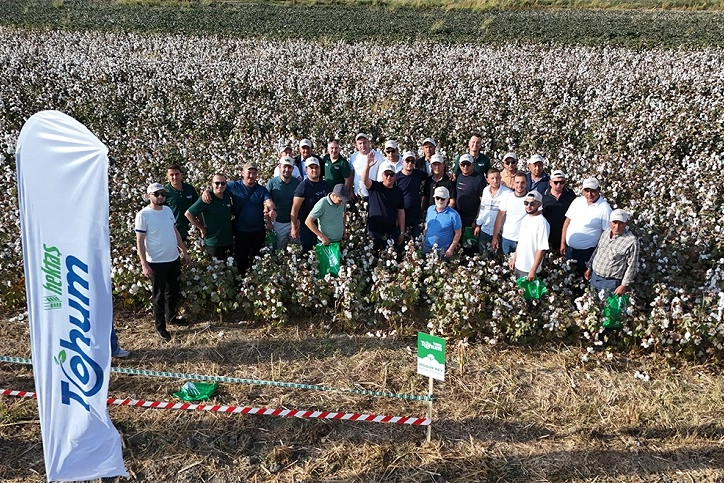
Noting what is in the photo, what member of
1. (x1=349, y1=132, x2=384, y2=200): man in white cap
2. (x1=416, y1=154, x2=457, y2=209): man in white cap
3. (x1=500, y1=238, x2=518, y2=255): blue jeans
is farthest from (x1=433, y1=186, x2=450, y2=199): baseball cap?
(x1=349, y1=132, x2=384, y2=200): man in white cap

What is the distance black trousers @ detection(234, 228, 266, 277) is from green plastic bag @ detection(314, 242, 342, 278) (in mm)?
669

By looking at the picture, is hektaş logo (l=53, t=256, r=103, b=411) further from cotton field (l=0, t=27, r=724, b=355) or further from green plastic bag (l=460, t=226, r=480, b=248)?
green plastic bag (l=460, t=226, r=480, b=248)

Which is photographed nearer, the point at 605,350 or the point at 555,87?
the point at 605,350

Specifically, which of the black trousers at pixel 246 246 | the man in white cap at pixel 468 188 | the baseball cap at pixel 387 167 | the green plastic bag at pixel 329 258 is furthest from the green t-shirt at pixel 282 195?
the man in white cap at pixel 468 188

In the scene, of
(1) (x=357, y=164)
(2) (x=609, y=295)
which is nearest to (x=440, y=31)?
(1) (x=357, y=164)

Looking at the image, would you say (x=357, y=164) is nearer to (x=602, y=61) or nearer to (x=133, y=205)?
(x=133, y=205)

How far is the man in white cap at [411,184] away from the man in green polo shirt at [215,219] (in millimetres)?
1980

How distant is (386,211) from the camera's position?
6.44m

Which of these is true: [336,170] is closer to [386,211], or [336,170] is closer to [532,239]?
[386,211]

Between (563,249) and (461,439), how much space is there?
2715mm

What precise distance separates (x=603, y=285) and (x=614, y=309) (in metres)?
0.29

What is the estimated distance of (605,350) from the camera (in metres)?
5.56

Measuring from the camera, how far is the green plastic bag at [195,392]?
498cm

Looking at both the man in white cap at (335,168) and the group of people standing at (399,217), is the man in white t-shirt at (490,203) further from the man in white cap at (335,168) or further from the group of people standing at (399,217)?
the man in white cap at (335,168)
